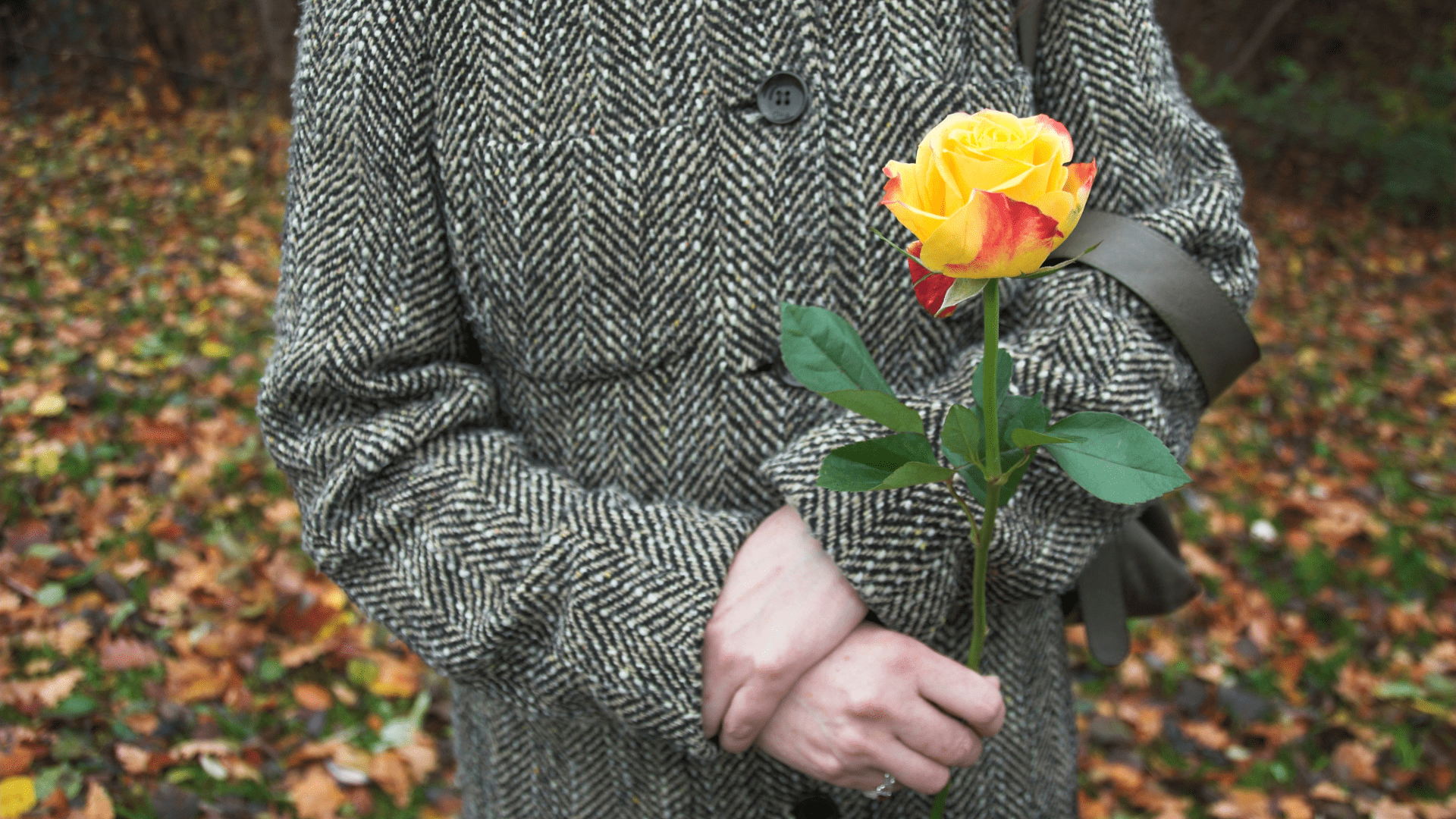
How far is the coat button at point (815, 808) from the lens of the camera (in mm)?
1232

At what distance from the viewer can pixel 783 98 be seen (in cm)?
107

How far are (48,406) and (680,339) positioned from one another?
3.86 metres

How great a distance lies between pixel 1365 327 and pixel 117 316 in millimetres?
7232

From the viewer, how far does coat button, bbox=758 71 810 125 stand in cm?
107

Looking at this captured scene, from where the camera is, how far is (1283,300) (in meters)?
6.61

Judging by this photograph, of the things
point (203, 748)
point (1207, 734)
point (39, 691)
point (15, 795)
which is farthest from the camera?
point (1207, 734)

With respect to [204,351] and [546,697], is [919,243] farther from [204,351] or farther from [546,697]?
[204,351]

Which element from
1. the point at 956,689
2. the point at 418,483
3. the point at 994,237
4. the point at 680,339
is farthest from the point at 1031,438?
the point at 418,483

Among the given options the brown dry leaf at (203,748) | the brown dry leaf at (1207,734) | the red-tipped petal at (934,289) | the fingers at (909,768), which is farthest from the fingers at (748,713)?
the brown dry leaf at (1207,734)

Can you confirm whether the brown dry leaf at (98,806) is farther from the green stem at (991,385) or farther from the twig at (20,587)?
the green stem at (991,385)

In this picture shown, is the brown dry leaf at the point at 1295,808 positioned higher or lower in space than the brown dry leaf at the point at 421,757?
higher

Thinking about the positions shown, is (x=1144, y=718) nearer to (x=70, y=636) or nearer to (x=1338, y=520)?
(x=1338, y=520)

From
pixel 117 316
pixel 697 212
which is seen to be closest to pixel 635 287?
pixel 697 212

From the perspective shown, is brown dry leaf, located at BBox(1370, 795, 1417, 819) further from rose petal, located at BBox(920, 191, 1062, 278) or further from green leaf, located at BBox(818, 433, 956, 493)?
rose petal, located at BBox(920, 191, 1062, 278)
